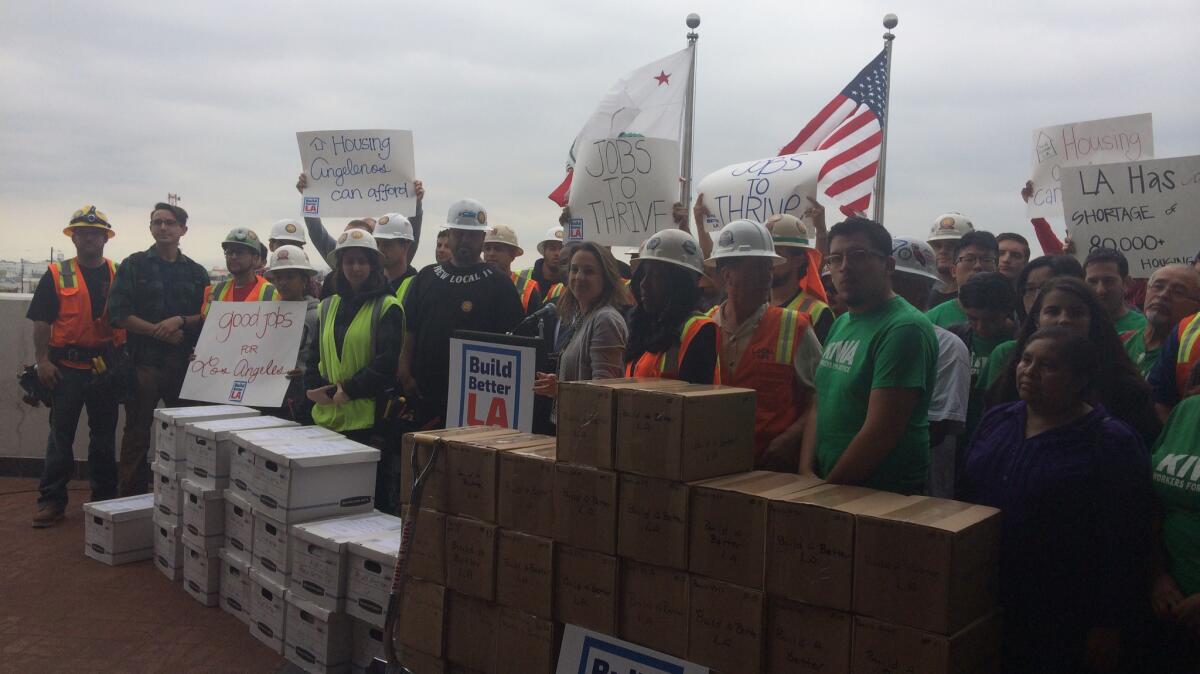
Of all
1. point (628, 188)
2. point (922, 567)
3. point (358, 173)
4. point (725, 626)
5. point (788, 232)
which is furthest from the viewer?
point (358, 173)

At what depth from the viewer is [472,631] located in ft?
11.1

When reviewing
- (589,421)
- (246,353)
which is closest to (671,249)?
(589,421)

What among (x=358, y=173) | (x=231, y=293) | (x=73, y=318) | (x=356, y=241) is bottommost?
(x=73, y=318)

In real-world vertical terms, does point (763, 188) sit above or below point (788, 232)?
above

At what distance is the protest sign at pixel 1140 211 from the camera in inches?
221

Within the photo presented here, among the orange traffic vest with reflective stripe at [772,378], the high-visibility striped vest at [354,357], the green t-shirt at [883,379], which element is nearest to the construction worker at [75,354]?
the high-visibility striped vest at [354,357]

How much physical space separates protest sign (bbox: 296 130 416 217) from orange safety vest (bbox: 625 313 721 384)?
4523 mm

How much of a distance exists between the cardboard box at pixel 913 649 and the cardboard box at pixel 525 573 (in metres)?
1.13

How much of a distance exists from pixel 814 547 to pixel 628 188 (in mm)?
4251

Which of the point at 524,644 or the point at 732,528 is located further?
the point at 524,644

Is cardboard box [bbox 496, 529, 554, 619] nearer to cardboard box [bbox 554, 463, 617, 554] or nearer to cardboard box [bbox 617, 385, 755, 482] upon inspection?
cardboard box [bbox 554, 463, 617, 554]

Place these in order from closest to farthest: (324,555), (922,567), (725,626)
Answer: (922,567)
(725,626)
(324,555)

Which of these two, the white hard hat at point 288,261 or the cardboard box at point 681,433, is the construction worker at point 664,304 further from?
the white hard hat at point 288,261

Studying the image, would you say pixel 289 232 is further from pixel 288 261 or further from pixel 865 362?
pixel 865 362
